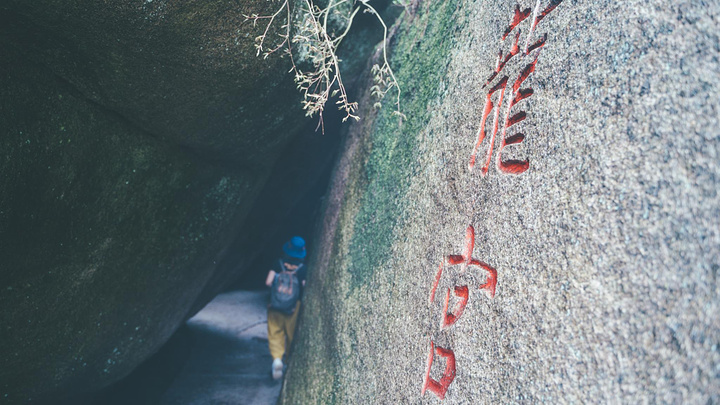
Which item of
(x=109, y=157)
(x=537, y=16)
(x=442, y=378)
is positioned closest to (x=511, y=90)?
(x=537, y=16)

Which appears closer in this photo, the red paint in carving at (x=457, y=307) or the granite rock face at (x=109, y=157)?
the red paint in carving at (x=457, y=307)

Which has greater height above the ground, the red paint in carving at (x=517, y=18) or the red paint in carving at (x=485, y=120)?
the red paint in carving at (x=517, y=18)

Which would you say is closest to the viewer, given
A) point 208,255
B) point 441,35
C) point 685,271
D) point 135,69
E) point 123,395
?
point 685,271

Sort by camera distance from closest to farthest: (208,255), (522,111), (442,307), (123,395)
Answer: (522,111)
(442,307)
(208,255)
(123,395)

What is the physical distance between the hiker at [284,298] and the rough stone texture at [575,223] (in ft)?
8.82

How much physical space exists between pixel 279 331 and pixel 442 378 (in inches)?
152

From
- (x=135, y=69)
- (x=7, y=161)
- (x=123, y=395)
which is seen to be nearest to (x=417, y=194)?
(x=135, y=69)

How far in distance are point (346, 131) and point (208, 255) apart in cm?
209

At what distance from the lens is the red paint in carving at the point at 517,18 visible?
1732mm

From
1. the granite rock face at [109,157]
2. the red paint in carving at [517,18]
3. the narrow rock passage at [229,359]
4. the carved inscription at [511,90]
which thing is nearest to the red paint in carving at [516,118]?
the carved inscription at [511,90]

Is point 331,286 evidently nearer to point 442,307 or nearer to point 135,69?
point 442,307

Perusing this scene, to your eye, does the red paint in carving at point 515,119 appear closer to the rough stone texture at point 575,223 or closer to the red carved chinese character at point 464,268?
the rough stone texture at point 575,223

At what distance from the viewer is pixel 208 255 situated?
13.1ft

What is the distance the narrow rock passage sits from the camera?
15.1 ft
